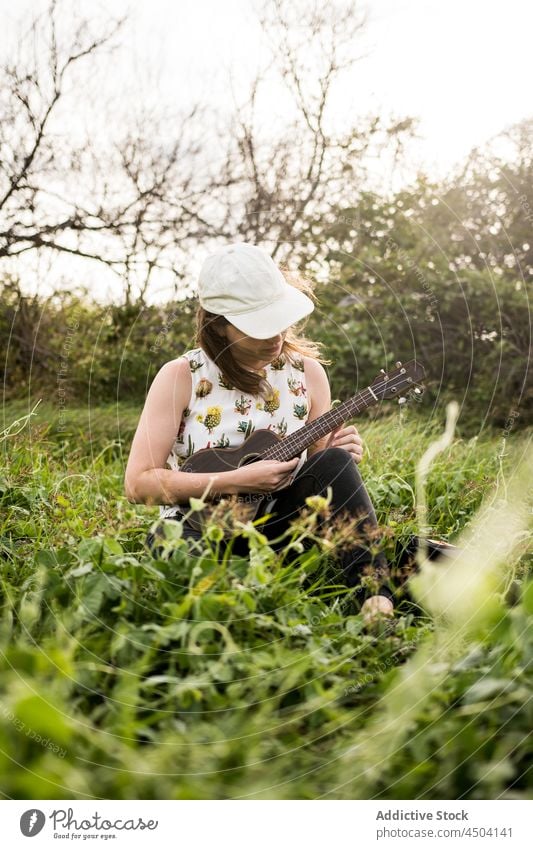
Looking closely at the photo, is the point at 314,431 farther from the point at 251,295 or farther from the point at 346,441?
the point at 251,295

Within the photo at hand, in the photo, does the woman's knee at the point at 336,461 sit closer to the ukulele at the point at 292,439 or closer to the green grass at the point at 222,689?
the ukulele at the point at 292,439

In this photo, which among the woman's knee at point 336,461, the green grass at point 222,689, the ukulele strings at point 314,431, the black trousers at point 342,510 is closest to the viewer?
the green grass at point 222,689

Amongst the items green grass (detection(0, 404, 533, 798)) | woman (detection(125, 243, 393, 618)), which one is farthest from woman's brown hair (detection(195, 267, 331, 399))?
green grass (detection(0, 404, 533, 798))

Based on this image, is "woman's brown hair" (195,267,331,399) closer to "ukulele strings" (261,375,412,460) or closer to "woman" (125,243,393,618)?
"woman" (125,243,393,618)

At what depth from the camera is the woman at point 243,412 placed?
2.03 metres

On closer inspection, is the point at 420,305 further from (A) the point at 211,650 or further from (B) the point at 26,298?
(A) the point at 211,650

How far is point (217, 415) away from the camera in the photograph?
86.3 inches

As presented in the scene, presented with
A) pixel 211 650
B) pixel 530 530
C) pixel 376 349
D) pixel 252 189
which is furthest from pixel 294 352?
pixel 376 349

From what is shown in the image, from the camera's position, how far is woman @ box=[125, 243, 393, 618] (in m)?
2.03

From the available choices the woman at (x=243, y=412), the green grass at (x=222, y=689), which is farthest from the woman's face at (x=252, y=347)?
the green grass at (x=222, y=689)

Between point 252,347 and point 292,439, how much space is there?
0.27 meters

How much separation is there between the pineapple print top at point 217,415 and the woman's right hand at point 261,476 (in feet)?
0.33

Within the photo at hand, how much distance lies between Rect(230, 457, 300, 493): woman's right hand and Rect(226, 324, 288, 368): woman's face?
303 millimetres

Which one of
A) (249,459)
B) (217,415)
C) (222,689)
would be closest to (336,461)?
(249,459)
